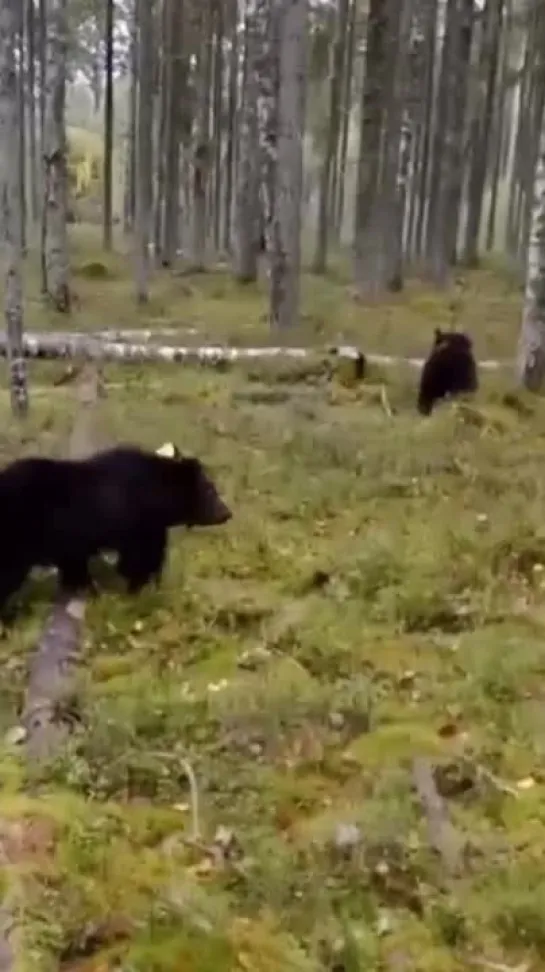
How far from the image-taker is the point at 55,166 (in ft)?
61.9

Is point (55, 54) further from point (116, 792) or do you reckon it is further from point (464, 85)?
point (116, 792)

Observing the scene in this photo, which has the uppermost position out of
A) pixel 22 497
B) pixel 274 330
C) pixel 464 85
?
pixel 464 85

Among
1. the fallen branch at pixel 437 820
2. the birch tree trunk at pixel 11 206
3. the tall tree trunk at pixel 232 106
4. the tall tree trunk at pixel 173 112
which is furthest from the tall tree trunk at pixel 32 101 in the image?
the fallen branch at pixel 437 820

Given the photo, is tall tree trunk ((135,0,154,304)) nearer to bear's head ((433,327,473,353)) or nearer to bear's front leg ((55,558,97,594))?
bear's head ((433,327,473,353))

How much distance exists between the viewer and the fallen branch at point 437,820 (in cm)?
467

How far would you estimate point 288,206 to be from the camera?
16.0 meters

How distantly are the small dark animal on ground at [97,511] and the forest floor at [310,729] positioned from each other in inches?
10.5

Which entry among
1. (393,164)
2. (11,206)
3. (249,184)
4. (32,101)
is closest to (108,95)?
(249,184)

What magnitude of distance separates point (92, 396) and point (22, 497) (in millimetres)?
5948

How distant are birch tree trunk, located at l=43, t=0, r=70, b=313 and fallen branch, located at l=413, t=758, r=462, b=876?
1493cm

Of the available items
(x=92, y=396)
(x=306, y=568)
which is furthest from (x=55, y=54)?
(x=306, y=568)

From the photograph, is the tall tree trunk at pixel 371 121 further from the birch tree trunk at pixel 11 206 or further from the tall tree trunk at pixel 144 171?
the birch tree trunk at pixel 11 206

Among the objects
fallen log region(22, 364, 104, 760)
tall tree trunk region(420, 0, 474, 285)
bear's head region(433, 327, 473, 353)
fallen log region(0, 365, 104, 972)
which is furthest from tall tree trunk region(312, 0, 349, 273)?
fallen log region(0, 365, 104, 972)

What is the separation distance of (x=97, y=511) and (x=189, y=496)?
2.38 ft
